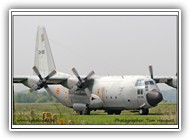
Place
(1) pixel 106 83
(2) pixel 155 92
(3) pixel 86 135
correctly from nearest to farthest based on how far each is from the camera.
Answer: (3) pixel 86 135 → (2) pixel 155 92 → (1) pixel 106 83

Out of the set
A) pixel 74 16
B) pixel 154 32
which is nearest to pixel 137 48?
pixel 154 32

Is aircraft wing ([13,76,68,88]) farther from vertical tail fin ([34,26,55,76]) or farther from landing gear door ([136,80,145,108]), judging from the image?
landing gear door ([136,80,145,108])

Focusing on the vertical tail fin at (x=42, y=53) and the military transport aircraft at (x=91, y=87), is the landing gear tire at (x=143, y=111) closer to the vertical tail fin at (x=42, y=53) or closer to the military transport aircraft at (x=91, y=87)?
the military transport aircraft at (x=91, y=87)

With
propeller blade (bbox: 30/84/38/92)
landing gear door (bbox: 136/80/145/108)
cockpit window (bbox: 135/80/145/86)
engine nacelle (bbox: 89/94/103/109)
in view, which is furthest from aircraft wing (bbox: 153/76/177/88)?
engine nacelle (bbox: 89/94/103/109)

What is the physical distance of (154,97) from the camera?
1330 centimetres

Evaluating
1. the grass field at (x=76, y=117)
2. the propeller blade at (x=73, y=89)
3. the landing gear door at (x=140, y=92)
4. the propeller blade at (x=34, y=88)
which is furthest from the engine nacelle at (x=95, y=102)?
the grass field at (x=76, y=117)

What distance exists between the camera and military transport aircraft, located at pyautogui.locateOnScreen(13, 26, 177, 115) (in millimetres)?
12172

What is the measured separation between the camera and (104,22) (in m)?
11.4

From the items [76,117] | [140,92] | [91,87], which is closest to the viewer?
[76,117]

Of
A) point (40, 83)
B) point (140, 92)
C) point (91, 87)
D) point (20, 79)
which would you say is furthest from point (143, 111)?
point (91, 87)

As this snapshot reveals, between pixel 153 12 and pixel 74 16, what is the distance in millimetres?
1379

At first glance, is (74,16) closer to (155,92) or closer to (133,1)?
(133,1)

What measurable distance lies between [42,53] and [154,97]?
8.57 ft

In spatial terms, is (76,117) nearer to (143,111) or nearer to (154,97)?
(143,111)
